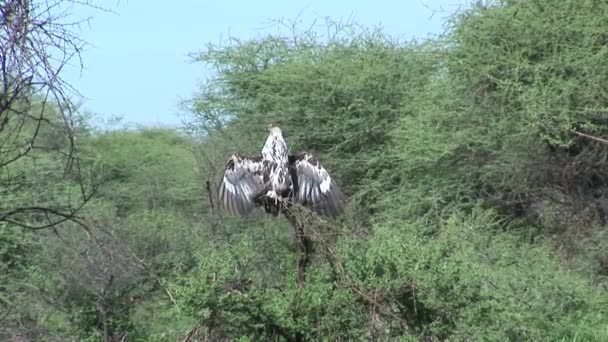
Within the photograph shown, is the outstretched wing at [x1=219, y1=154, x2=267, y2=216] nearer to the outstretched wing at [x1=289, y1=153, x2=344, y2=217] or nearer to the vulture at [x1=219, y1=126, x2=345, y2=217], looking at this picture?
the vulture at [x1=219, y1=126, x2=345, y2=217]

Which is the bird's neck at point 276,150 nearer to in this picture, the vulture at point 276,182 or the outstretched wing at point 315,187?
the vulture at point 276,182

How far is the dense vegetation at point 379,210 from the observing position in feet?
23.8

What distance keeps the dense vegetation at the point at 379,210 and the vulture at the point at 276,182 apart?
28 centimetres

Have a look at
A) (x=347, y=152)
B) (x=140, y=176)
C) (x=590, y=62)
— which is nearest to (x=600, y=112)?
(x=590, y=62)

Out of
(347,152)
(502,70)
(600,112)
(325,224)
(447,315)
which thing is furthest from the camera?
(347,152)

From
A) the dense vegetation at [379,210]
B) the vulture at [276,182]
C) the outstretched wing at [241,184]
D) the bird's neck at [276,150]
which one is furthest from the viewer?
the outstretched wing at [241,184]

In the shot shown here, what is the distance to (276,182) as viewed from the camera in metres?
8.43

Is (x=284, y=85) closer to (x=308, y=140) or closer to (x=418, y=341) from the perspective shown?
(x=308, y=140)

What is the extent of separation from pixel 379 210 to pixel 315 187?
431 inches

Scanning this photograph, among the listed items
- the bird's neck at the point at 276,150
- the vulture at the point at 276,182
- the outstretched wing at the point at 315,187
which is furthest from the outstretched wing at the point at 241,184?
the outstretched wing at the point at 315,187

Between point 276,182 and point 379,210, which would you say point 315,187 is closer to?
point 276,182

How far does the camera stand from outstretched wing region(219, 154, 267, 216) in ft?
28.9

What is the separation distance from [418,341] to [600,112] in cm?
999

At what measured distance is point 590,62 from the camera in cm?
1683
